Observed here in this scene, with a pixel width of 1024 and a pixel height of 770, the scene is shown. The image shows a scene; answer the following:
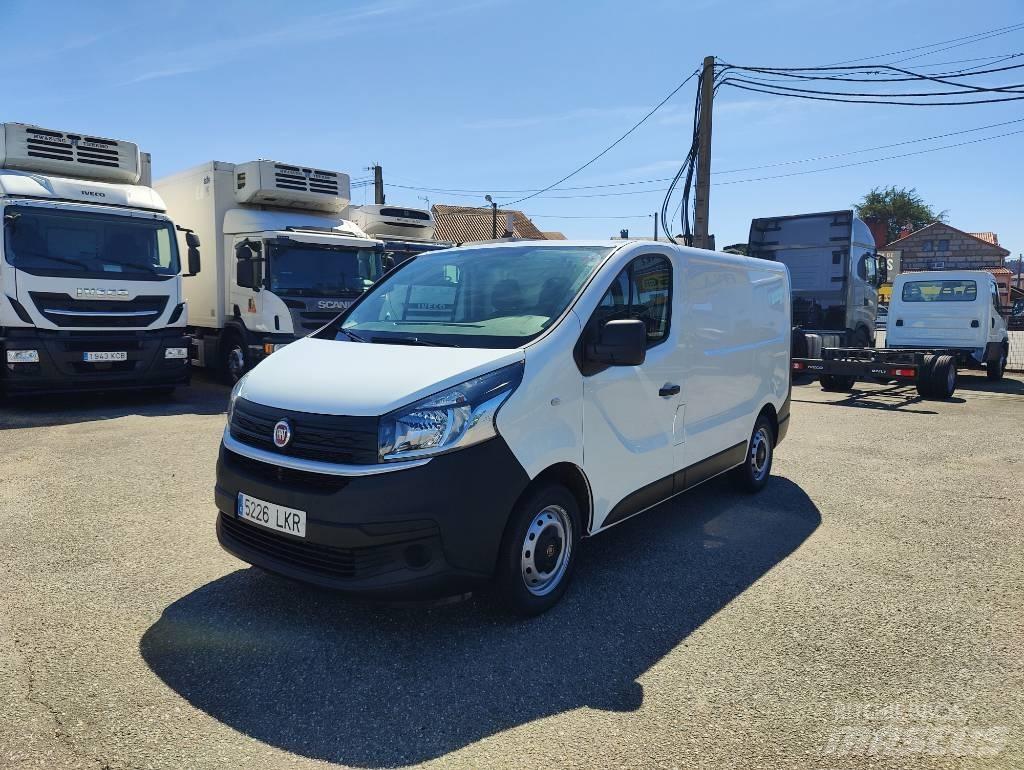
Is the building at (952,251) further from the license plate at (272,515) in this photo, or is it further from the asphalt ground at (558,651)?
the license plate at (272,515)

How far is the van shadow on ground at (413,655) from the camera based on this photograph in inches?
109

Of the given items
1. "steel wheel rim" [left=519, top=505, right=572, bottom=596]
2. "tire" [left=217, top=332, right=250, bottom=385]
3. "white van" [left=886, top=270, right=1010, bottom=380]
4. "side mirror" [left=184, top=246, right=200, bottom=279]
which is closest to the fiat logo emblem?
"steel wheel rim" [left=519, top=505, right=572, bottom=596]

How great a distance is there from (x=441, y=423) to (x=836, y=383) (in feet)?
40.1

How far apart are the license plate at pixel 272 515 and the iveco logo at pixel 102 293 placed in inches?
303

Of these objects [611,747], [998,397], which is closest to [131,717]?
[611,747]

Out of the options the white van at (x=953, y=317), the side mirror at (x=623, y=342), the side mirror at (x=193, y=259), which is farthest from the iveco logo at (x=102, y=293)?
the white van at (x=953, y=317)

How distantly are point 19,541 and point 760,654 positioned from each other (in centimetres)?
455

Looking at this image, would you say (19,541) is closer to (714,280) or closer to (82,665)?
(82,665)

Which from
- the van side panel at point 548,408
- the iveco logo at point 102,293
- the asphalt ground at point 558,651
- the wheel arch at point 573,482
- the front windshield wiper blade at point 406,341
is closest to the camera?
the asphalt ground at point 558,651

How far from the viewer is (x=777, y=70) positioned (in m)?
16.7

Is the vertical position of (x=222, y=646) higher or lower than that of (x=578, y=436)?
lower

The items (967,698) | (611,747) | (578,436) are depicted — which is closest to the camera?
(611,747)

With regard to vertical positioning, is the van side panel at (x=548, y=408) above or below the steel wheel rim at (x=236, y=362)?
above

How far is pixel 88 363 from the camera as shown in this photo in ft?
31.8
